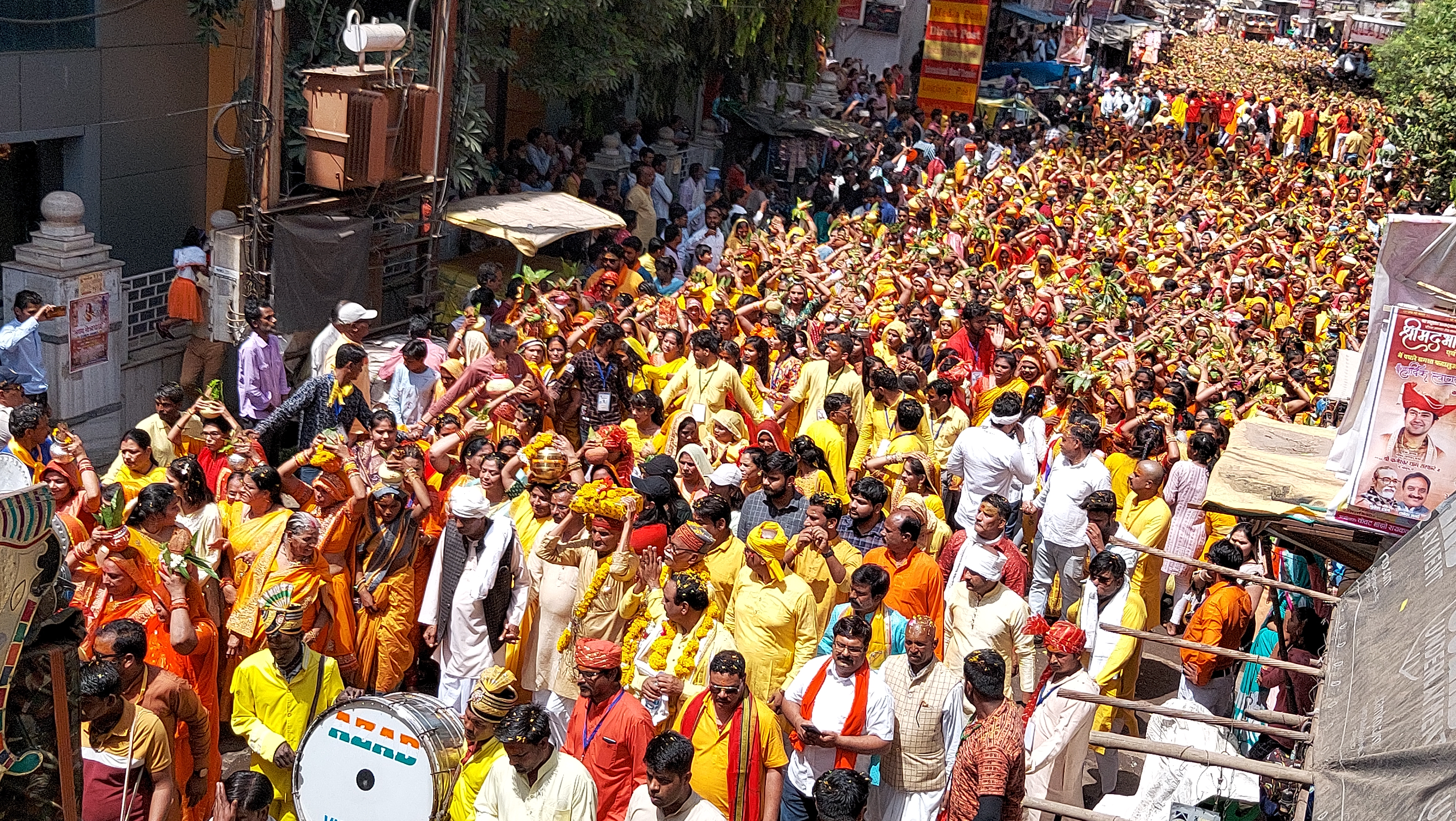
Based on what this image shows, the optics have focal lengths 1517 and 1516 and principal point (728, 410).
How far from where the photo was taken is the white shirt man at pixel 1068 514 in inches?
339

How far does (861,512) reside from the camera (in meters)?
7.43

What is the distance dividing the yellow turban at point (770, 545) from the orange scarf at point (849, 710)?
2.05 feet

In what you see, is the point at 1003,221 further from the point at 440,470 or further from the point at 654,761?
the point at 654,761

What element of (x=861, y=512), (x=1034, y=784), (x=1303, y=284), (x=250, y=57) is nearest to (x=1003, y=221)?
(x=1303, y=284)


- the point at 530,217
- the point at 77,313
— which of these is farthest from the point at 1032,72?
the point at 77,313

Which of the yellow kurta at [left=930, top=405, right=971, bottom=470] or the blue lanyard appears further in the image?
the yellow kurta at [left=930, top=405, right=971, bottom=470]

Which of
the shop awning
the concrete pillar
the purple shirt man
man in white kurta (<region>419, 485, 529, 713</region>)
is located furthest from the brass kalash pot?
the shop awning

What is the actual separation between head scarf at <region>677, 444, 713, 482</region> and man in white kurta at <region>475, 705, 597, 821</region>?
3027 millimetres

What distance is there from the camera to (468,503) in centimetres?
687

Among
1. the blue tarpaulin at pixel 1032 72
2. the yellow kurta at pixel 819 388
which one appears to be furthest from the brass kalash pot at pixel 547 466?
the blue tarpaulin at pixel 1032 72

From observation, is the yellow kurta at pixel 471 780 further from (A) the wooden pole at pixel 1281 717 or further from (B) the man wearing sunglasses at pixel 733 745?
(A) the wooden pole at pixel 1281 717

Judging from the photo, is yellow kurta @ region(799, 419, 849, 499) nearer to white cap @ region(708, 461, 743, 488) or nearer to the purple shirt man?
white cap @ region(708, 461, 743, 488)

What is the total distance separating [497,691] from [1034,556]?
14.2 ft

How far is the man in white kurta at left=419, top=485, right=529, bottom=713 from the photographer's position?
693 cm
